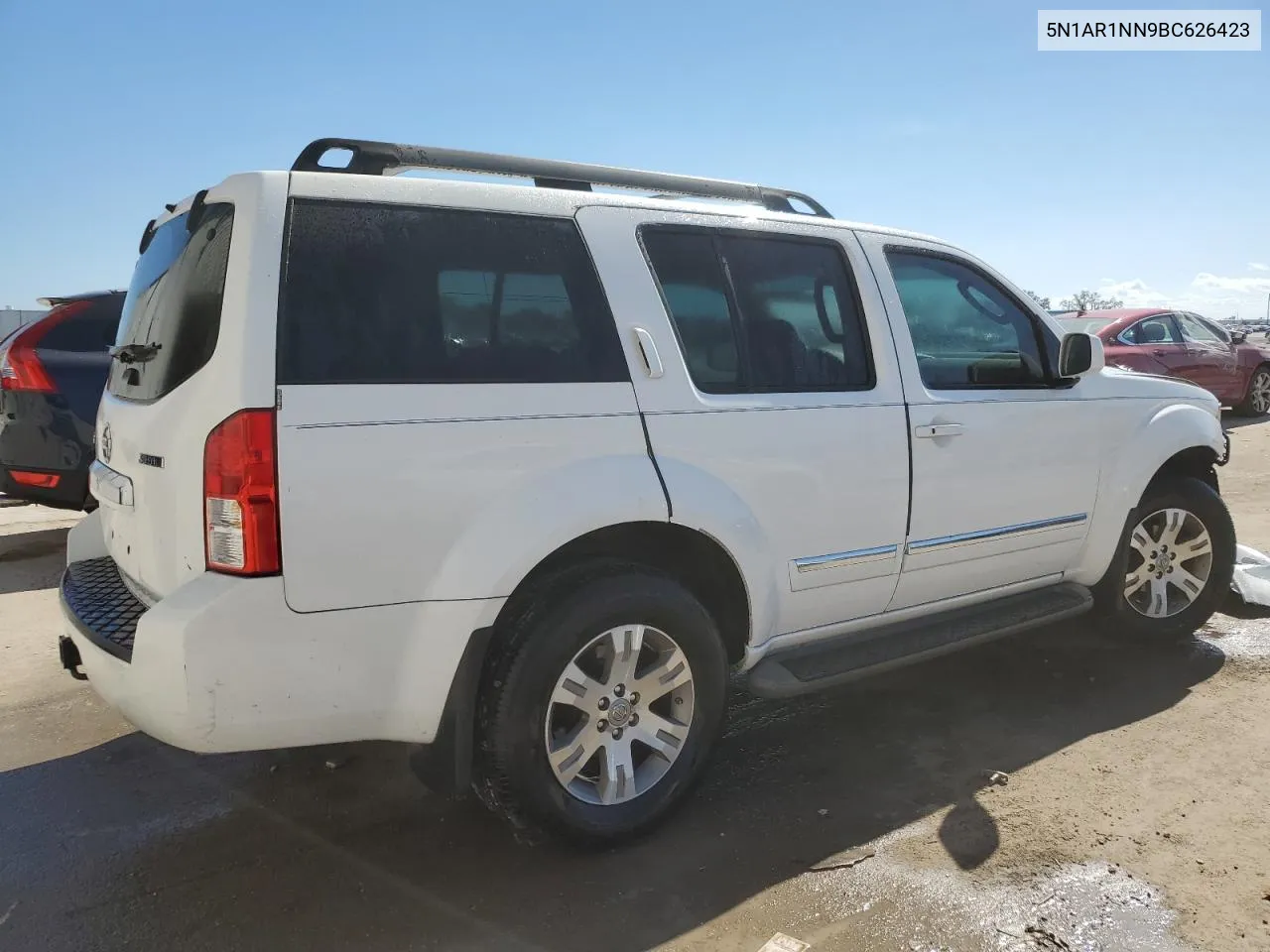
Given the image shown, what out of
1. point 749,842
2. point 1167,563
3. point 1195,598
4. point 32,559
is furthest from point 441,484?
point 32,559

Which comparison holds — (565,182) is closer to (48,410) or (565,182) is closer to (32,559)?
(48,410)

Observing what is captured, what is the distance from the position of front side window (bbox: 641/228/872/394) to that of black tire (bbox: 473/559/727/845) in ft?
2.25

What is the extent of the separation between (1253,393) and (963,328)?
12449mm

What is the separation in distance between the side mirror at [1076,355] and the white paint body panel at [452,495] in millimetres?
658

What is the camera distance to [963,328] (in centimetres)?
372

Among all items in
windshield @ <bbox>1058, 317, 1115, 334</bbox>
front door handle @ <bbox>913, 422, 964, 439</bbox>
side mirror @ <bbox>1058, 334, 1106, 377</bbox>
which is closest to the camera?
front door handle @ <bbox>913, 422, 964, 439</bbox>

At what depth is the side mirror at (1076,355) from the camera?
380cm

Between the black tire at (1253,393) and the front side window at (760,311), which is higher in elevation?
the front side window at (760,311)

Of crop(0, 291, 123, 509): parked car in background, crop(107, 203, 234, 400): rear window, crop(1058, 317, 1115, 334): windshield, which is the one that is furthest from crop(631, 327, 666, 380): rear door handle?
crop(1058, 317, 1115, 334): windshield

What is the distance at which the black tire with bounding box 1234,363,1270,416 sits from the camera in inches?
→ 525

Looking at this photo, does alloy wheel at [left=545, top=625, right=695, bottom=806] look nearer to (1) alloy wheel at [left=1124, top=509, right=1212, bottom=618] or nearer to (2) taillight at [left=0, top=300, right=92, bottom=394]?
(1) alloy wheel at [left=1124, top=509, right=1212, bottom=618]

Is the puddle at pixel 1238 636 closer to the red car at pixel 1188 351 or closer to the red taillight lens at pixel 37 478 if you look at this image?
the red car at pixel 1188 351

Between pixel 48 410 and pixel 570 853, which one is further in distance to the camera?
pixel 48 410

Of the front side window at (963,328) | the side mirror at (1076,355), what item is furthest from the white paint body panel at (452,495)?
the side mirror at (1076,355)
